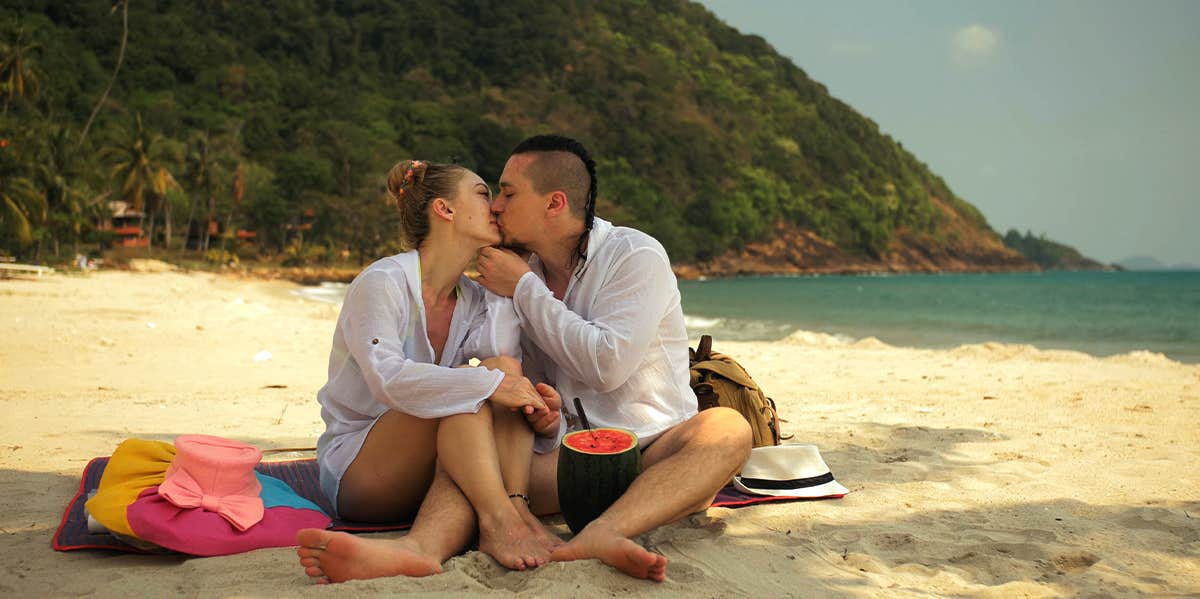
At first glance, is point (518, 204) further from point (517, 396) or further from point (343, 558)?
point (343, 558)

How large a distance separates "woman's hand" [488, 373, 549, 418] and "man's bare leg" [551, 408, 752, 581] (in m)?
0.42

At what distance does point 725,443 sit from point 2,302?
13.6m

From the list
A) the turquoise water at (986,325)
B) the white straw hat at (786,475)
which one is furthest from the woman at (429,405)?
the turquoise water at (986,325)

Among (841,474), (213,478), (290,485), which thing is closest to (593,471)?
(213,478)

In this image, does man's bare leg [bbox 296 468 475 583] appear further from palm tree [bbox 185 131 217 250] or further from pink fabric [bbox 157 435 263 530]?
palm tree [bbox 185 131 217 250]

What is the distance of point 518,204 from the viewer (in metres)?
3.26

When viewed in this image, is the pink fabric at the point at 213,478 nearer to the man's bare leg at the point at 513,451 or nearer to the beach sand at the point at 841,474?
the beach sand at the point at 841,474

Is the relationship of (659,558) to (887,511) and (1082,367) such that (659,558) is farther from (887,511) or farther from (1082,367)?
(1082,367)

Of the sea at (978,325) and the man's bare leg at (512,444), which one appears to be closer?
the man's bare leg at (512,444)

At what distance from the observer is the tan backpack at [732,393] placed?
3.67m

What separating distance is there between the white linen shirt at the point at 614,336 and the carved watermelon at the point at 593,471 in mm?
223

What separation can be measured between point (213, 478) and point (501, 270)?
4.01 ft

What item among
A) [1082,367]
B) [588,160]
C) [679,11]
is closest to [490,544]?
[588,160]

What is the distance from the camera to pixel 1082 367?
30.8 ft
